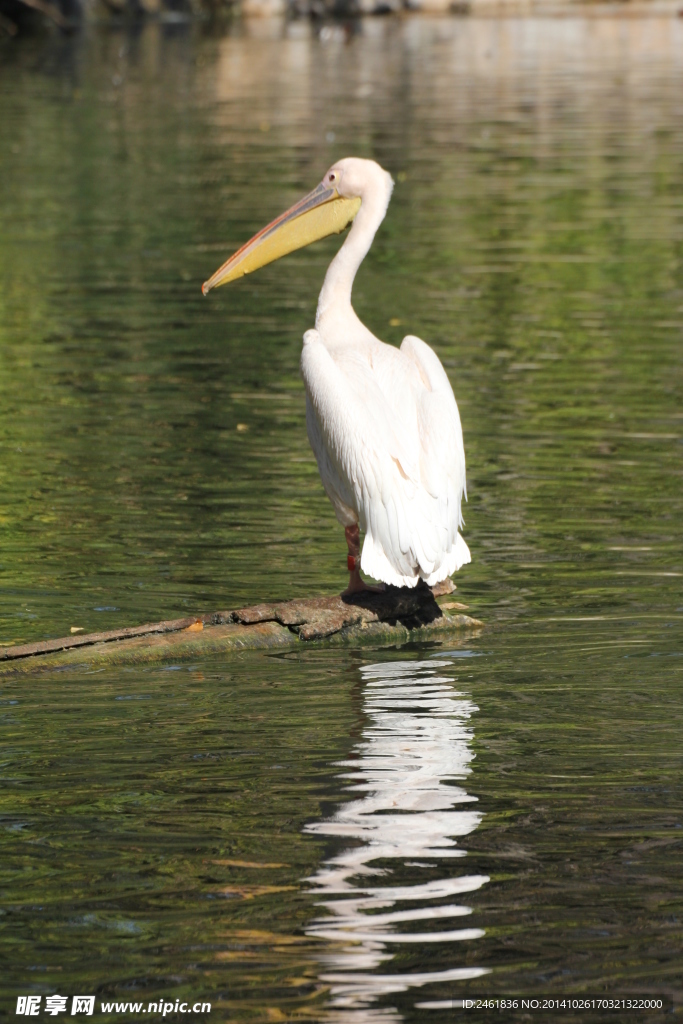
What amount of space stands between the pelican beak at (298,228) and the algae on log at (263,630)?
5.04 ft

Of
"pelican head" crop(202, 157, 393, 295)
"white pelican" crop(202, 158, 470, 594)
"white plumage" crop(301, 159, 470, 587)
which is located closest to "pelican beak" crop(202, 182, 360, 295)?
"pelican head" crop(202, 157, 393, 295)

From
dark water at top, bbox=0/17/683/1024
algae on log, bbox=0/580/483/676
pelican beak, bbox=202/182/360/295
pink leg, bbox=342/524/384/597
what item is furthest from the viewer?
pelican beak, bbox=202/182/360/295

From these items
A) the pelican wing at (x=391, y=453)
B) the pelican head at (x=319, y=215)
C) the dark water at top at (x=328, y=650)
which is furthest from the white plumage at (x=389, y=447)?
the pelican head at (x=319, y=215)

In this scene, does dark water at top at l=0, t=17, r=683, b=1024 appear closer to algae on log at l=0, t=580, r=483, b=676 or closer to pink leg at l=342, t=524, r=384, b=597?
algae on log at l=0, t=580, r=483, b=676

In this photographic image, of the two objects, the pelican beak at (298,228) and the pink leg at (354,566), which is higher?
the pelican beak at (298,228)

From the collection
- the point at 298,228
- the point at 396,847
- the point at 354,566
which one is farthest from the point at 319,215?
the point at 396,847

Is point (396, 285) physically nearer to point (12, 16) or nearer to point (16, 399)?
point (16, 399)

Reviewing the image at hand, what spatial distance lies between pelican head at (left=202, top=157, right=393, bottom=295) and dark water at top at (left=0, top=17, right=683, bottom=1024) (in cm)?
116

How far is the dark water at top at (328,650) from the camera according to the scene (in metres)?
3.48

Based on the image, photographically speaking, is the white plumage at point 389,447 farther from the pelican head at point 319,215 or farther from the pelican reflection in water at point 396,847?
the pelican head at point 319,215

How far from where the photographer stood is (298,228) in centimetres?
636

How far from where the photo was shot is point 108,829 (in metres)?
3.98

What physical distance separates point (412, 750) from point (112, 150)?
17494 mm

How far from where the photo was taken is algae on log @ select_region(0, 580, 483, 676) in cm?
493
